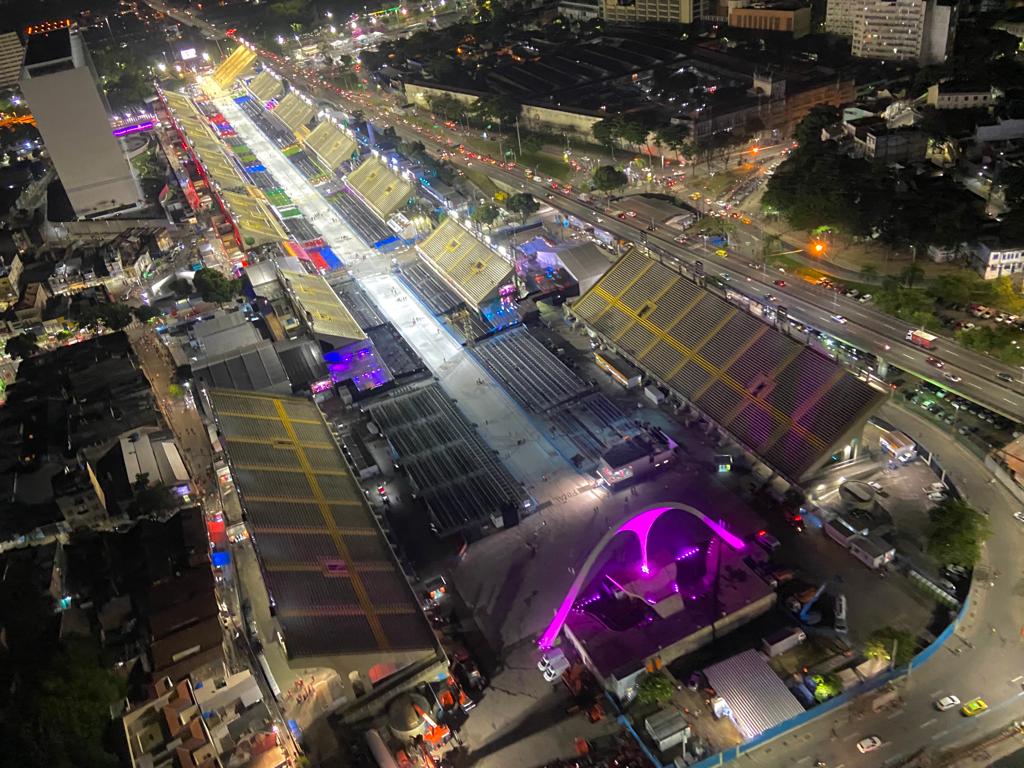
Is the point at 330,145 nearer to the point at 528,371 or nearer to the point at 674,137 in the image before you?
the point at 674,137

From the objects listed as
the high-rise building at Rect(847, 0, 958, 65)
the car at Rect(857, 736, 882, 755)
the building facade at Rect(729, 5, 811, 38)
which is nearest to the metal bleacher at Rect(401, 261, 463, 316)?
the car at Rect(857, 736, 882, 755)

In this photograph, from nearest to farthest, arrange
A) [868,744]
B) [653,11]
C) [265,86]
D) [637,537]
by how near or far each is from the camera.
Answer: [868,744] → [637,537] → [265,86] → [653,11]

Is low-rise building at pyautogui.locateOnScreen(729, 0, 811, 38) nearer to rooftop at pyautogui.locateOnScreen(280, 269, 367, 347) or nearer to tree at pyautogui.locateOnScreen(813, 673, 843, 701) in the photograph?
rooftop at pyautogui.locateOnScreen(280, 269, 367, 347)

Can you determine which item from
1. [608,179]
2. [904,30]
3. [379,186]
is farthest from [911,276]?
[904,30]

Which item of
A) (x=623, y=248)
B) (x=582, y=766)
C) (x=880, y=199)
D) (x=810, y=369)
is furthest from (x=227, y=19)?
(x=582, y=766)

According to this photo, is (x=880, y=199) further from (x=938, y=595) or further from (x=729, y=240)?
(x=938, y=595)

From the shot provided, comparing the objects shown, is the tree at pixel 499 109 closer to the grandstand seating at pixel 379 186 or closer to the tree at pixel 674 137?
the grandstand seating at pixel 379 186

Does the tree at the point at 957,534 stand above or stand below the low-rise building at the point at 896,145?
below

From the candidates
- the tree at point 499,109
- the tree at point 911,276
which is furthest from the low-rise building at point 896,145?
the tree at point 499,109
